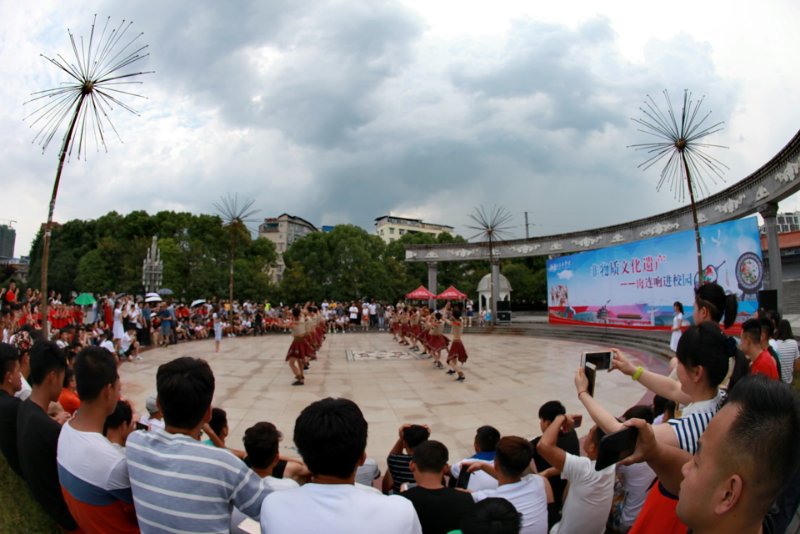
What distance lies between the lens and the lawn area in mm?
3066

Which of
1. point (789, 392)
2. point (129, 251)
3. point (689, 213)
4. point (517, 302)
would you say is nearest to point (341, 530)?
point (789, 392)

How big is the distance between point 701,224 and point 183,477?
19.2m

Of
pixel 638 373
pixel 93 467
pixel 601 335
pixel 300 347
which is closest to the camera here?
pixel 93 467

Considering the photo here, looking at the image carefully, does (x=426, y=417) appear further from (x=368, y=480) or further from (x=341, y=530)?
(x=341, y=530)

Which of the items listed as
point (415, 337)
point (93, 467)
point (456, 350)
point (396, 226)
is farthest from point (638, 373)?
point (396, 226)

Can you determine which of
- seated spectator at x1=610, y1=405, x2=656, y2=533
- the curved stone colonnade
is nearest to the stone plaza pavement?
seated spectator at x1=610, y1=405, x2=656, y2=533

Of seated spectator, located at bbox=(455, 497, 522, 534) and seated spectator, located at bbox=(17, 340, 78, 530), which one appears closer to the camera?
seated spectator, located at bbox=(455, 497, 522, 534)

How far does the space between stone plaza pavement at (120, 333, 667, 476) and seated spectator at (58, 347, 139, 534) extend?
11.4 ft

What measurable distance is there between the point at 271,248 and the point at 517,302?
2563 cm

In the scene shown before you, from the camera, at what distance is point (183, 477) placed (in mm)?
1801

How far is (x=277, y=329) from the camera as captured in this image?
24.0 meters

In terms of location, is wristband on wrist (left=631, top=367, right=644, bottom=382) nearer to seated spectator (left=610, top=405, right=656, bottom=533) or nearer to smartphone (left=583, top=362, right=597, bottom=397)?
seated spectator (left=610, top=405, right=656, bottom=533)

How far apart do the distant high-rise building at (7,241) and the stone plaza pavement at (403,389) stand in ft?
335

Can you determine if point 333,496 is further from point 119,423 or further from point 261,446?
point 119,423
